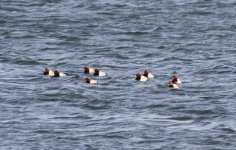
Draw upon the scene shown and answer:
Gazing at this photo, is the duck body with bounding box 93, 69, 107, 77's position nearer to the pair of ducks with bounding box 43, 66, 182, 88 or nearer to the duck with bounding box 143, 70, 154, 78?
the pair of ducks with bounding box 43, 66, 182, 88

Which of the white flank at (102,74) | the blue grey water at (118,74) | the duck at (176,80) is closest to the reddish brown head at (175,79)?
the duck at (176,80)

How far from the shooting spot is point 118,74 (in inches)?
1455

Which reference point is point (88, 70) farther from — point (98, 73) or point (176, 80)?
point (176, 80)

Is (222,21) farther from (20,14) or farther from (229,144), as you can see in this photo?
(229,144)

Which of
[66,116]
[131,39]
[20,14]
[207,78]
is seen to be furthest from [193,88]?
A: [20,14]

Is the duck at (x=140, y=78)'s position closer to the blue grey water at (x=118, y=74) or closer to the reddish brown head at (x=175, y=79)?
the blue grey water at (x=118, y=74)

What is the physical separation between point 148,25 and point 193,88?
41.1ft

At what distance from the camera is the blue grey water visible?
28781 millimetres

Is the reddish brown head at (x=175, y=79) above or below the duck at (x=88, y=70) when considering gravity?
below

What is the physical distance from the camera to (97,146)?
27.7 m

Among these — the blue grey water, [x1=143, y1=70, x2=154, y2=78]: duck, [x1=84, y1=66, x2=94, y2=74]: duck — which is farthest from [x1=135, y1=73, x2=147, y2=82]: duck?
[x1=84, y1=66, x2=94, y2=74]: duck

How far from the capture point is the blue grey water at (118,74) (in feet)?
94.4

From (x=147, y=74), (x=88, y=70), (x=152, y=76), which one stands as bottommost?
(x=152, y=76)

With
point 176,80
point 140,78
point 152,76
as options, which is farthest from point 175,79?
point 152,76
